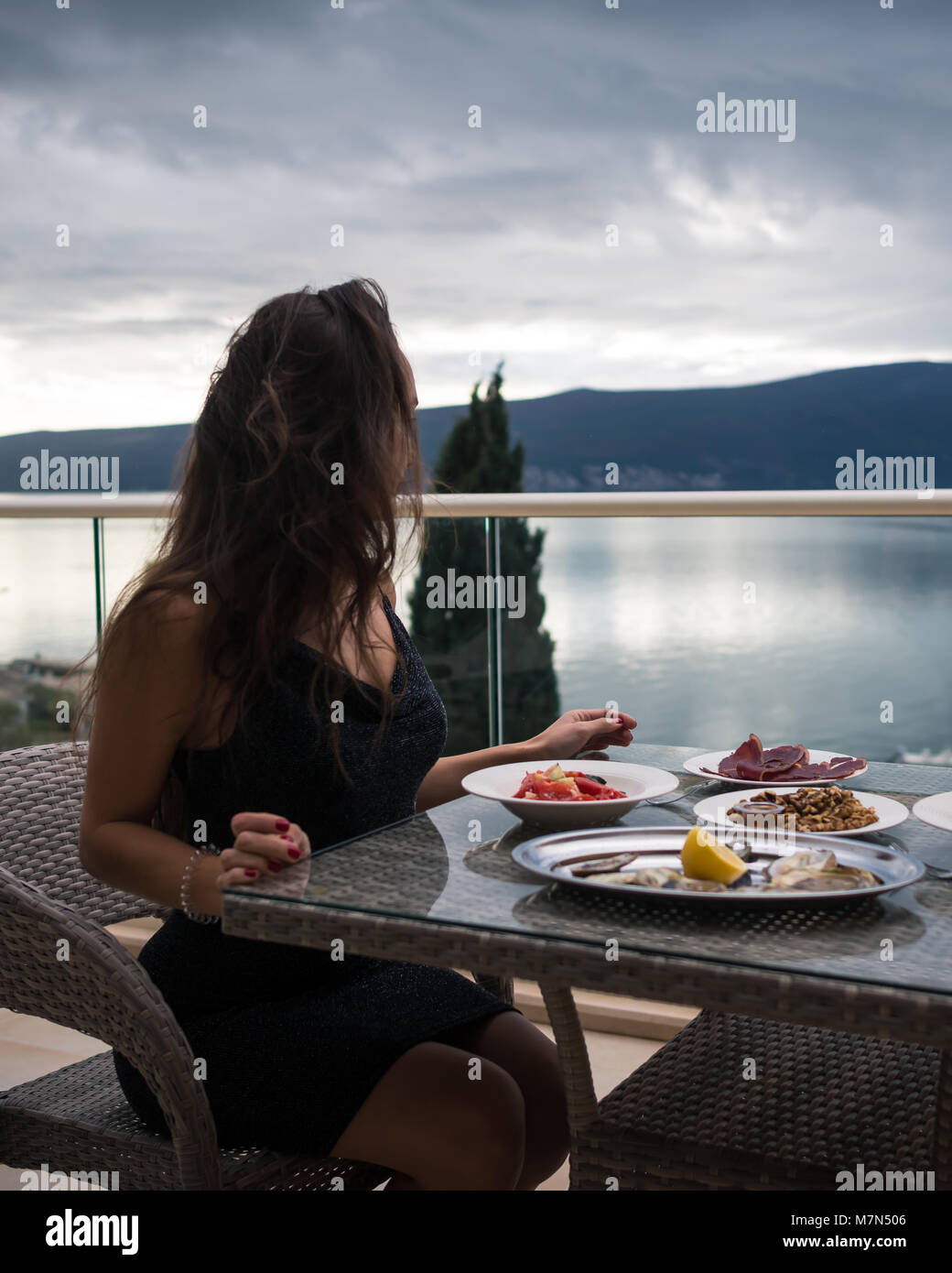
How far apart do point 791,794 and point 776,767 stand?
6.6 inches

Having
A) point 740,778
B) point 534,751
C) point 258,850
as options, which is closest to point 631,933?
point 258,850

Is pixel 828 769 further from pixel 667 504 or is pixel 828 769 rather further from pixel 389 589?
pixel 667 504

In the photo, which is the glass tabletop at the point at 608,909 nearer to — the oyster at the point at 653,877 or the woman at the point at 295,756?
the oyster at the point at 653,877

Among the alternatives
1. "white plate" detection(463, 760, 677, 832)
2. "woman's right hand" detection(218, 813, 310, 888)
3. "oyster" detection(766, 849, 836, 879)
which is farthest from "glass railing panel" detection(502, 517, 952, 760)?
"woman's right hand" detection(218, 813, 310, 888)

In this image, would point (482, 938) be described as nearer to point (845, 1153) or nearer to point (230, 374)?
point (845, 1153)

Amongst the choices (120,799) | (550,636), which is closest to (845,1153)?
(120,799)

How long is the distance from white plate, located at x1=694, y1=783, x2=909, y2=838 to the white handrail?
4.57 ft

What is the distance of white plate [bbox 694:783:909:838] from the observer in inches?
54.6

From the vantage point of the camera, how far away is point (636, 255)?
42.2ft

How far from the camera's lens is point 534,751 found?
71.4 inches

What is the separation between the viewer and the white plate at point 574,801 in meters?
1.44

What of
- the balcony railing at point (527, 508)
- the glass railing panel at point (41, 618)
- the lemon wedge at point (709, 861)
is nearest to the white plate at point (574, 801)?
the lemon wedge at point (709, 861)

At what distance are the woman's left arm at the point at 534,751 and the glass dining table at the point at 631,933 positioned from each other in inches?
15.7
